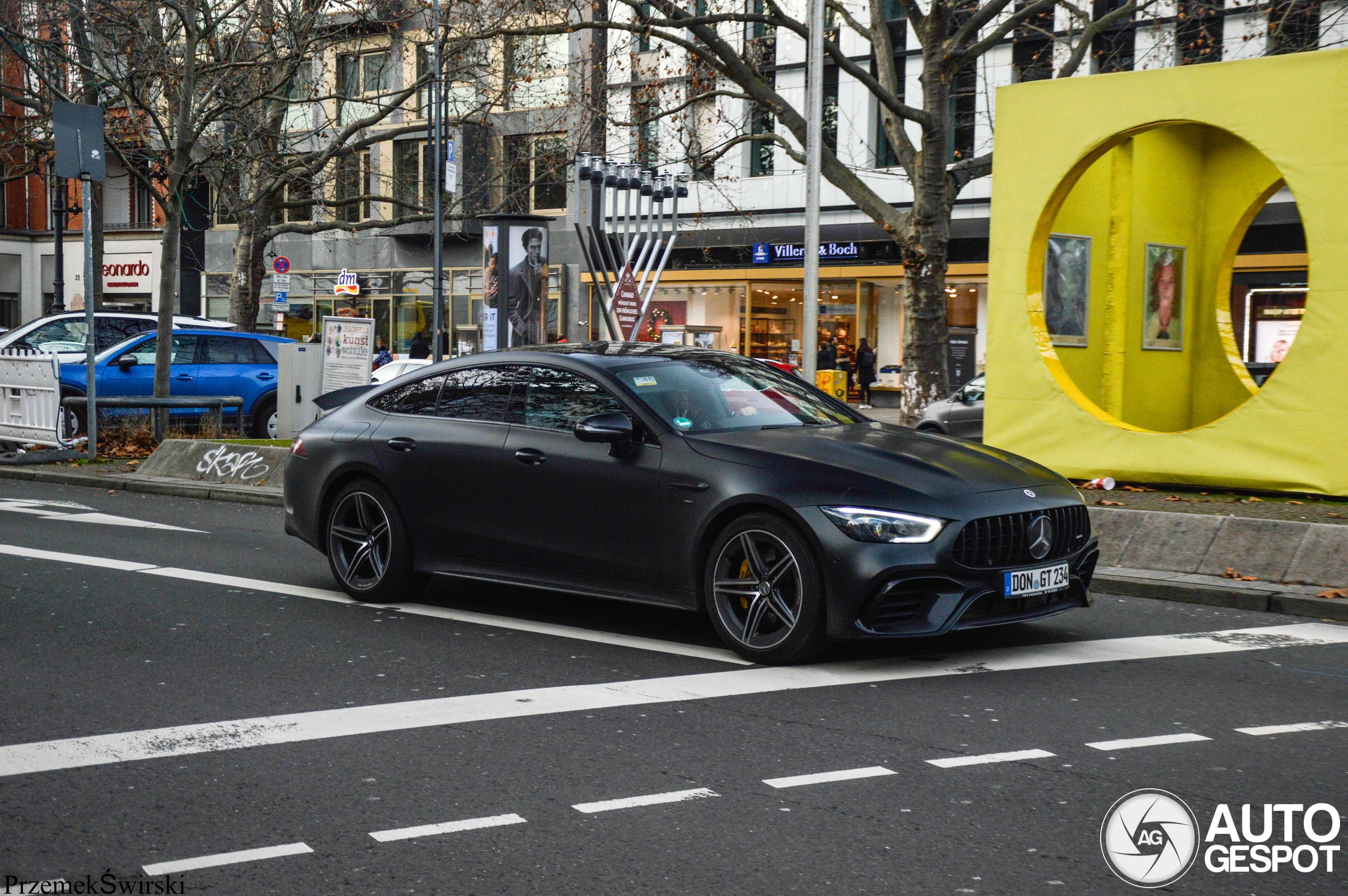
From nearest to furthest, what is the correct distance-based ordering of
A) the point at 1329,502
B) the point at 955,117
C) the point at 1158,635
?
the point at 1158,635, the point at 1329,502, the point at 955,117

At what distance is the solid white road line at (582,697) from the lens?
5.41 meters

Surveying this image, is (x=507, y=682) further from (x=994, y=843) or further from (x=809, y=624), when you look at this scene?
(x=994, y=843)

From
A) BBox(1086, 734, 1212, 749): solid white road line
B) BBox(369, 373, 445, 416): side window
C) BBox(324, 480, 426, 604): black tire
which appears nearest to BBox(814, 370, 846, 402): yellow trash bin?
BBox(369, 373, 445, 416): side window

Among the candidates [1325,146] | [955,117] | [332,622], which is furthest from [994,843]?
[955,117]

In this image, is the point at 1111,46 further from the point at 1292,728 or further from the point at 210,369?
the point at 1292,728

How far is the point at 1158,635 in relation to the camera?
26.2ft

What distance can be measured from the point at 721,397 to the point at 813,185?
8778 mm

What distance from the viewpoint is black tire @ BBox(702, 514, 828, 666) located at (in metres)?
6.75

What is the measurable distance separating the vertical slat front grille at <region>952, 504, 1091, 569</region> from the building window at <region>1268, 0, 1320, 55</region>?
13.0 metres

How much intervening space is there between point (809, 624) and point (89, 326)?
12.9m

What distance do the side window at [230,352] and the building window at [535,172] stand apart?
9729mm

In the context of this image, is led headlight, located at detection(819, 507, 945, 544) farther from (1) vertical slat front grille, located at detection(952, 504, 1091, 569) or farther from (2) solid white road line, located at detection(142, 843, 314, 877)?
(2) solid white road line, located at detection(142, 843, 314, 877)

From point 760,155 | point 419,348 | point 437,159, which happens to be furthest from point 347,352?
point 760,155

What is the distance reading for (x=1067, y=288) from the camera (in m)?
13.8
